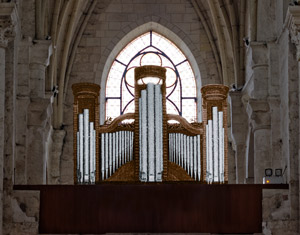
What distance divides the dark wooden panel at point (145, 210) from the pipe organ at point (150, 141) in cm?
238

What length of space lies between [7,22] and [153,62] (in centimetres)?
1337

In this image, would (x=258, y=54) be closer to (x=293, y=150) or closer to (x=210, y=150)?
(x=210, y=150)

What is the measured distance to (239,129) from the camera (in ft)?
90.0

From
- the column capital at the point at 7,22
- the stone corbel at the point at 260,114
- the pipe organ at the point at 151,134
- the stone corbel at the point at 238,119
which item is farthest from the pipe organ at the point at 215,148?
the column capital at the point at 7,22

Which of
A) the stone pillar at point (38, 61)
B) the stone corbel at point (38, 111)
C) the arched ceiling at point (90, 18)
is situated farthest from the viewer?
the arched ceiling at point (90, 18)

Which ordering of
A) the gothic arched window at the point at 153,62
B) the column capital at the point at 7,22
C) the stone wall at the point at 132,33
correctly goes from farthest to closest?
the gothic arched window at the point at 153,62
the stone wall at the point at 132,33
the column capital at the point at 7,22

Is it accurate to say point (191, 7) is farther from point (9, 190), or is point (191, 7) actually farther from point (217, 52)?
point (9, 190)

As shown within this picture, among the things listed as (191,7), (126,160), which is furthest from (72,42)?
(126,160)

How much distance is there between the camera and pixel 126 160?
22953 millimetres

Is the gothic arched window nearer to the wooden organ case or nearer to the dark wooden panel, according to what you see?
the wooden organ case

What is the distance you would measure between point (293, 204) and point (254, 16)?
661 cm

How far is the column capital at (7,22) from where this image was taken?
19281mm

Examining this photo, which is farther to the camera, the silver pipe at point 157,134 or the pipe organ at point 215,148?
the pipe organ at point 215,148

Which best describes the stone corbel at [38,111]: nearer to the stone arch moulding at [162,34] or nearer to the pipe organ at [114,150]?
the pipe organ at [114,150]
